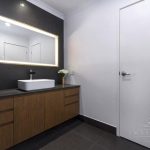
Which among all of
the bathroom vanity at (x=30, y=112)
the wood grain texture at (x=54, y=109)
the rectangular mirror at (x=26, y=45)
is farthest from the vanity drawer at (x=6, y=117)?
the rectangular mirror at (x=26, y=45)

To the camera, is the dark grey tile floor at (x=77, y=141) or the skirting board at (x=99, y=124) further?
Answer: the skirting board at (x=99, y=124)

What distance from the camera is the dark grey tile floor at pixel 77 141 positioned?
1.68 meters

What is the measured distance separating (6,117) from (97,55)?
5.76 feet

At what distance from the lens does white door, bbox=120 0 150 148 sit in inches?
65.1

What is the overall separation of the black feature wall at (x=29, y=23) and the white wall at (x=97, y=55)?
0.28 meters

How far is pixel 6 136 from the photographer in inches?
57.7

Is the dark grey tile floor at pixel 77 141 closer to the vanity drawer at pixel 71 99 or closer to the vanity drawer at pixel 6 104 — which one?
the vanity drawer at pixel 71 99

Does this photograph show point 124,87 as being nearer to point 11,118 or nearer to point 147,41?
point 147,41

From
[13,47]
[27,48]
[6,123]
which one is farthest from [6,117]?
[27,48]

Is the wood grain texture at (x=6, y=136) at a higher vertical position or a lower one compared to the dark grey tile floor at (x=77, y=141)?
higher

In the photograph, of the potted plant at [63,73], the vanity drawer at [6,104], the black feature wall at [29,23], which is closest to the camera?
the vanity drawer at [6,104]

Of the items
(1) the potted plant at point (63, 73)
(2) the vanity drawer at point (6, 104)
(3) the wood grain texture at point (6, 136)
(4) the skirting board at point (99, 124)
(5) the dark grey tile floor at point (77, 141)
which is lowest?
(5) the dark grey tile floor at point (77, 141)

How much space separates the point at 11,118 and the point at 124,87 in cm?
169

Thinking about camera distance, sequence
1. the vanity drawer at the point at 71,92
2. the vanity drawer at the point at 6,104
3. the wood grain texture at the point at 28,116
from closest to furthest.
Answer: the vanity drawer at the point at 6,104 → the wood grain texture at the point at 28,116 → the vanity drawer at the point at 71,92
